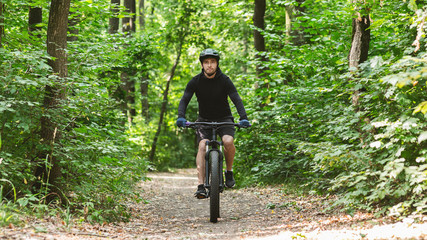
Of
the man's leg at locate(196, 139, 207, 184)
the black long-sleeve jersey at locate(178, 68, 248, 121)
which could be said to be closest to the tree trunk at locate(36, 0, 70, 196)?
the black long-sleeve jersey at locate(178, 68, 248, 121)

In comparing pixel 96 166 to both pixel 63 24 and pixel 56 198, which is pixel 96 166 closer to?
pixel 56 198

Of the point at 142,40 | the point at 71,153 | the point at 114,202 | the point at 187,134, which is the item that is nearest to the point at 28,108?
the point at 71,153

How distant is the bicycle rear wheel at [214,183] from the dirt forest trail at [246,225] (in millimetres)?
181

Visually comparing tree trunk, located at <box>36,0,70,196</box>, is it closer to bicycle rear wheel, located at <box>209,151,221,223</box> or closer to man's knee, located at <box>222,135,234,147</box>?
bicycle rear wheel, located at <box>209,151,221,223</box>

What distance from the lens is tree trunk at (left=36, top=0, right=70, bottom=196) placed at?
532cm

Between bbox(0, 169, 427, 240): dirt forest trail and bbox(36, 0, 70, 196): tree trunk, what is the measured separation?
0.98m

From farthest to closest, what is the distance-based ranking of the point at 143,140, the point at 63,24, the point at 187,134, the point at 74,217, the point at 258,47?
1. the point at 187,134
2. the point at 143,140
3. the point at 258,47
4. the point at 63,24
5. the point at 74,217

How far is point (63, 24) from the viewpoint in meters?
5.84

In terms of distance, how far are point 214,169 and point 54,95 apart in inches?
98.4

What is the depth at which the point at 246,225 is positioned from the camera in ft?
19.3

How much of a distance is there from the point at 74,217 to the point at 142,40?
31.2ft

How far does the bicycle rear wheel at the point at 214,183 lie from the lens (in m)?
5.94

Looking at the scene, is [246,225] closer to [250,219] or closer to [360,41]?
[250,219]

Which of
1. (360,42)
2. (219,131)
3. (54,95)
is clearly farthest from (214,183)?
(360,42)
